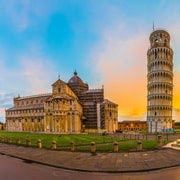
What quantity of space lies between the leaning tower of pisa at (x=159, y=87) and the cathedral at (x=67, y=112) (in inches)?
733

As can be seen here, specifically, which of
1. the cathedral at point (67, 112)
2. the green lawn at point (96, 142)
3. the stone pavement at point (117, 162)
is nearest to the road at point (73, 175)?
the stone pavement at point (117, 162)

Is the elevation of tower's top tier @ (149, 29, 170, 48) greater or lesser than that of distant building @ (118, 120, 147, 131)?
greater

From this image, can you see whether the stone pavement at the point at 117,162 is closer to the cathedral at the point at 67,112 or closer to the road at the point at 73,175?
the road at the point at 73,175

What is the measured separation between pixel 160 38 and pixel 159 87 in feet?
65.3

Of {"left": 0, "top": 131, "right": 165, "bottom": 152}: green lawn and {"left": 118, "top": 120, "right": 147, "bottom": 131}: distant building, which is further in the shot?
{"left": 118, "top": 120, "right": 147, "bottom": 131}: distant building

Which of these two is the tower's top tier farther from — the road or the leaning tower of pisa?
the road

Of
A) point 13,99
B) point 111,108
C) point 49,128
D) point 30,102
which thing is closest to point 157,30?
point 111,108

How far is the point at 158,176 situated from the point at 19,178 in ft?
27.5

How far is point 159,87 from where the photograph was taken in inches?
3297

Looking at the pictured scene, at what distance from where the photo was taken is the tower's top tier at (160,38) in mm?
88844

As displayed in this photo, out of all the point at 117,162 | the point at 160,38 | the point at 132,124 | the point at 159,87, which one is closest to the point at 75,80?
the point at 159,87

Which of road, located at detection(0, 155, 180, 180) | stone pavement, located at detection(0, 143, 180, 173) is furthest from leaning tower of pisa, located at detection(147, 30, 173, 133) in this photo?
road, located at detection(0, 155, 180, 180)

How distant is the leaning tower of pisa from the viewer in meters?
83.4

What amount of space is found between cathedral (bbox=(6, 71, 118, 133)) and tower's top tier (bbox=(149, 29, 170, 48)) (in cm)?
2877
